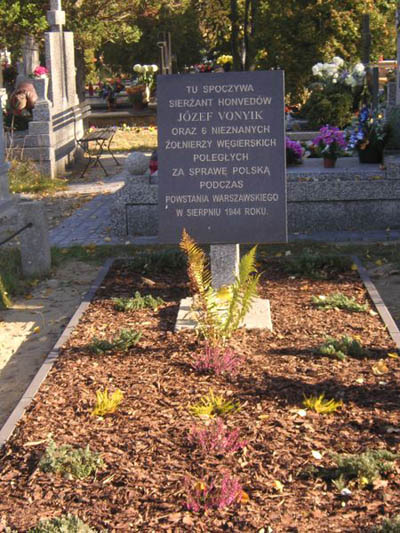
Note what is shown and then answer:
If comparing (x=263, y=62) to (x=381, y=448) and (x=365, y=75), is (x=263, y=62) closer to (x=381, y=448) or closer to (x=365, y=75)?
(x=365, y=75)

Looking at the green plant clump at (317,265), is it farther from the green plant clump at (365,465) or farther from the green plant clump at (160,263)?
the green plant clump at (365,465)

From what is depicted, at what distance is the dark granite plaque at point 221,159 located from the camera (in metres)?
6.95

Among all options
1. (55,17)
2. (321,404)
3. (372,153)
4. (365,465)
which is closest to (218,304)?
(321,404)

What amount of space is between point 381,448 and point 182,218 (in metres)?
2.91

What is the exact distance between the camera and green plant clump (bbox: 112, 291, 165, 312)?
7.43 metres

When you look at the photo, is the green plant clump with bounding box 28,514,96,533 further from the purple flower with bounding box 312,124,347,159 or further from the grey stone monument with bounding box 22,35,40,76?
the grey stone monument with bounding box 22,35,40,76

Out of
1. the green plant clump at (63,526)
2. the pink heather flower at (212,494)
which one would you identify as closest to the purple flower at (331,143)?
the pink heather flower at (212,494)

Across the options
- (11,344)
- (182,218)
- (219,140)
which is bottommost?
(11,344)

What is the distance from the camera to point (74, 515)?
411cm

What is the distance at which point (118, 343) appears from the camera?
6387mm

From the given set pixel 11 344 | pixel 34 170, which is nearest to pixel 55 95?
pixel 34 170

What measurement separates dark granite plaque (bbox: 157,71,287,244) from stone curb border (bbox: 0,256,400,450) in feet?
3.27

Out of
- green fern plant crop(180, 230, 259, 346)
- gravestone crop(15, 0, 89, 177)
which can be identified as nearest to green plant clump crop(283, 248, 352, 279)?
green fern plant crop(180, 230, 259, 346)

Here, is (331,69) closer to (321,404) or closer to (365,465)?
(321,404)
